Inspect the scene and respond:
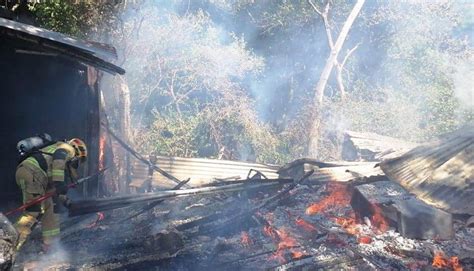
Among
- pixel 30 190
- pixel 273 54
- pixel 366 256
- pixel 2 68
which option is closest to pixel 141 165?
pixel 2 68

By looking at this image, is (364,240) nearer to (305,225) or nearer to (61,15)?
(305,225)

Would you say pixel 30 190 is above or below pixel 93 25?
below

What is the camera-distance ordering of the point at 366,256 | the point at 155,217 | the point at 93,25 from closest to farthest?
the point at 366,256 < the point at 155,217 < the point at 93,25

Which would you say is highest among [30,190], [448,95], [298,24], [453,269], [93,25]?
[298,24]

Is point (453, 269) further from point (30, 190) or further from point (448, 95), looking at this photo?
point (448, 95)

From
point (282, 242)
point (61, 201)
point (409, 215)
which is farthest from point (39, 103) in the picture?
point (409, 215)

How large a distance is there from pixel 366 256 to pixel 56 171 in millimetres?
4926

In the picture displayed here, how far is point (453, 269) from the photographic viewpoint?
5.53 m

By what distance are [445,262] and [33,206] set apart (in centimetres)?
625

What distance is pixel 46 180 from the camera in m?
6.00

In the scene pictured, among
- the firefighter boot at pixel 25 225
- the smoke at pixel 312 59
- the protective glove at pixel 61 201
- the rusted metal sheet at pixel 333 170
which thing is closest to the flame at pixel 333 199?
the rusted metal sheet at pixel 333 170

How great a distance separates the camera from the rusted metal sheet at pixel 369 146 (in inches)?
522

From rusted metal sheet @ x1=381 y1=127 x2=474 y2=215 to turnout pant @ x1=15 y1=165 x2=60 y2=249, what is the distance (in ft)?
21.4

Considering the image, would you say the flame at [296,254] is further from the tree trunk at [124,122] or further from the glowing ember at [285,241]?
the tree trunk at [124,122]
